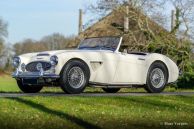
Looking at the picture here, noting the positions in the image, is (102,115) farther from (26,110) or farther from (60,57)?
(60,57)

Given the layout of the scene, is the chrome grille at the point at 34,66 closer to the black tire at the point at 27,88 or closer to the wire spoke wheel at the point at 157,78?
the black tire at the point at 27,88

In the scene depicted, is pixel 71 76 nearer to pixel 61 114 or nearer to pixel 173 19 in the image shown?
pixel 61 114

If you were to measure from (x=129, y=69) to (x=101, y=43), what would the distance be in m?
1.11

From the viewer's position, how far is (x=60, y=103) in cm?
909

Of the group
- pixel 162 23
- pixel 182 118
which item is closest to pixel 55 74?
pixel 182 118

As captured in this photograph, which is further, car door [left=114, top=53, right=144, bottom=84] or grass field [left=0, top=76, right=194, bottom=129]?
car door [left=114, top=53, right=144, bottom=84]

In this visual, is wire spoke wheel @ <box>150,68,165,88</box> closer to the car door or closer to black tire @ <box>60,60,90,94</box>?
the car door

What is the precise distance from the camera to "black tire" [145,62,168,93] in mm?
12609

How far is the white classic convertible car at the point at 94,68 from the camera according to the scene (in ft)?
35.8

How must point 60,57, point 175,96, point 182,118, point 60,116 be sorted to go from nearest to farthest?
1. point 60,116
2. point 182,118
3. point 60,57
4. point 175,96

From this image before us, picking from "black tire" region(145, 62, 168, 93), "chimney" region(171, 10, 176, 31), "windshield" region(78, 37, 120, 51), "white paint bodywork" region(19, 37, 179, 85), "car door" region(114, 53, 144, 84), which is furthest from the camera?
"chimney" region(171, 10, 176, 31)

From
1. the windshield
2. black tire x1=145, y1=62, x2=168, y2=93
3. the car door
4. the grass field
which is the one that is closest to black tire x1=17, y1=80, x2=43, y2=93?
the windshield

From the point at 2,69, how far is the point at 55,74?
81.3 m

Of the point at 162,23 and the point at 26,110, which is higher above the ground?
the point at 162,23
